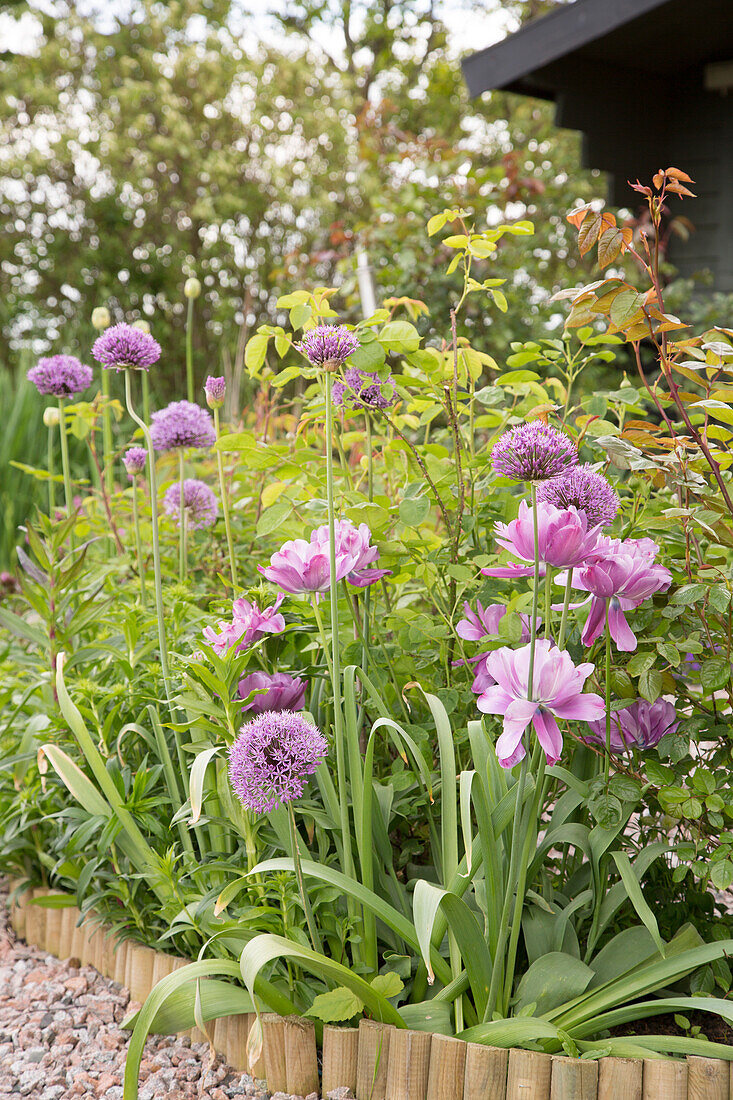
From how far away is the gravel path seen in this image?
1.24 metres

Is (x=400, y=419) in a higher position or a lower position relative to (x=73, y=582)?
higher

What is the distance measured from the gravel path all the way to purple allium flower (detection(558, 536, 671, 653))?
799 millimetres

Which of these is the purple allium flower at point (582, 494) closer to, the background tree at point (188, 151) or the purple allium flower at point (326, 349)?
the purple allium flower at point (326, 349)

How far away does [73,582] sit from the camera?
5.58 ft

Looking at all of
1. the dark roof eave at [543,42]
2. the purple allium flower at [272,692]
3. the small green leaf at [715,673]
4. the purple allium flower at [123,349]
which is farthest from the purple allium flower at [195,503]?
the dark roof eave at [543,42]

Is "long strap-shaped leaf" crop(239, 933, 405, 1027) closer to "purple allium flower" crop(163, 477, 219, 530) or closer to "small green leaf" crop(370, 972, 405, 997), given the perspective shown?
"small green leaf" crop(370, 972, 405, 997)

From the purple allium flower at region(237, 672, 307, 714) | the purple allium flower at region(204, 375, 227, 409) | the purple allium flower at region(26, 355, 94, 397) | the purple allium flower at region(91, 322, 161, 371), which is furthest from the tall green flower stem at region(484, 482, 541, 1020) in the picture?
the purple allium flower at region(26, 355, 94, 397)

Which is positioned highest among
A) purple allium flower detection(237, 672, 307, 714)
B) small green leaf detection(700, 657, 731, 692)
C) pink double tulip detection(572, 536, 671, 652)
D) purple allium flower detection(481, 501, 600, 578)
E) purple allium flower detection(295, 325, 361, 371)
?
purple allium flower detection(295, 325, 361, 371)

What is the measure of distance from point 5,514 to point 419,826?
10.9 feet

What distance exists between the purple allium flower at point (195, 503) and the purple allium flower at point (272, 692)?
2.40 ft

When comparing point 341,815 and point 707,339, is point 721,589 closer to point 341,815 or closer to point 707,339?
point 707,339

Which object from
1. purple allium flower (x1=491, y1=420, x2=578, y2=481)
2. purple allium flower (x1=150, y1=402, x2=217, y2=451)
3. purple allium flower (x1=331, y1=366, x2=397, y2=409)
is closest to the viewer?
purple allium flower (x1=491, y1=420, x2=578, y2=481)

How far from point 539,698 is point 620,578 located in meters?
0.18

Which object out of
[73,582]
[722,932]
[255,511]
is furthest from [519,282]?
[722,932]
